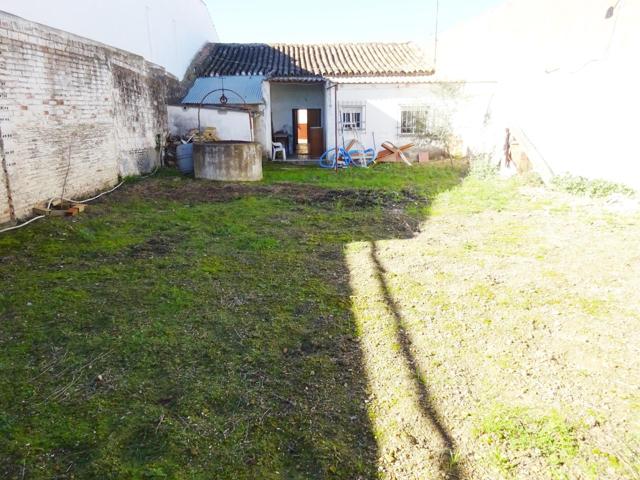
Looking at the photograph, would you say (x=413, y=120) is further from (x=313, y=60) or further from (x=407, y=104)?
(x=313, y=60)

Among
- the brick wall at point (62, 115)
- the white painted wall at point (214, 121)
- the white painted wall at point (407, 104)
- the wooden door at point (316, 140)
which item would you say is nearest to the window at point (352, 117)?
the white painted wall at point (407, 104)

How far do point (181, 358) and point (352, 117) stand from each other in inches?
536

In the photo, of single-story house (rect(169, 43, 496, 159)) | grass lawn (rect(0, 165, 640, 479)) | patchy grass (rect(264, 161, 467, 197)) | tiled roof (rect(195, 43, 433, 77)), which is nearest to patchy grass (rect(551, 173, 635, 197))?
grass lawn (rect(0, 165, 640, 479))

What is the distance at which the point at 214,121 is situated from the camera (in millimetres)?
13812

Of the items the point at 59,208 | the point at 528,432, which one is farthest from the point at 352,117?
the point at 528,432

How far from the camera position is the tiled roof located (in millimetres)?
16047

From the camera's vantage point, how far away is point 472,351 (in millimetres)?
3312

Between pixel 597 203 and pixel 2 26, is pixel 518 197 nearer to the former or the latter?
pixel 597 203

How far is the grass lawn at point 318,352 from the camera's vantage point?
2.36 meters

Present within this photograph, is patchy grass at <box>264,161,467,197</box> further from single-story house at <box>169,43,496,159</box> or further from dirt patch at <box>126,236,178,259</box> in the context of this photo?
dirt patch at <box>126,236,178,259</box>

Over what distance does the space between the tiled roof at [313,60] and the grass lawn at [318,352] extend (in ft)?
36.3

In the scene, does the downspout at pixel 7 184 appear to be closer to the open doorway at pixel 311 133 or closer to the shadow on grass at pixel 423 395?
the shadow on grass at pixel 423 395

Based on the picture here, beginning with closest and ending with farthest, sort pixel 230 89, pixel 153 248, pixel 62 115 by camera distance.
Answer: pixel 153 248, pixel 62 115, pixel 230 89

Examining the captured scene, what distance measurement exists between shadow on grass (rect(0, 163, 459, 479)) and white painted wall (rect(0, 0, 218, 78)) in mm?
4293
